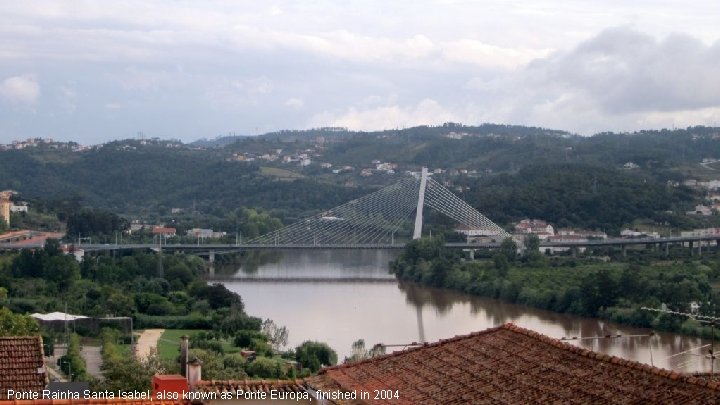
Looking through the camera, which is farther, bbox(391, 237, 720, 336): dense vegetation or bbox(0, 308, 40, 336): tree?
bbox(391, 237, 720, 336): dense vegetation

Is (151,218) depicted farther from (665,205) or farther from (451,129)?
(451,129)

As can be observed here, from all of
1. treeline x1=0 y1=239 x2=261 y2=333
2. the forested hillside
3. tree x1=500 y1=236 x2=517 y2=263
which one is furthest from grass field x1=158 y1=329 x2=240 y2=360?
the forested hillside

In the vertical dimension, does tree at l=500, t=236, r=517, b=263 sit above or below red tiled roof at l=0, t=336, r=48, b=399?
above

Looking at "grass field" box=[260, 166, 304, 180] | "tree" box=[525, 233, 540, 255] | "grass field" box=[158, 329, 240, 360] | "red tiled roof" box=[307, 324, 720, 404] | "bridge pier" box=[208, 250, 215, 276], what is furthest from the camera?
"grass field" box=[260, 166, 304, 180]

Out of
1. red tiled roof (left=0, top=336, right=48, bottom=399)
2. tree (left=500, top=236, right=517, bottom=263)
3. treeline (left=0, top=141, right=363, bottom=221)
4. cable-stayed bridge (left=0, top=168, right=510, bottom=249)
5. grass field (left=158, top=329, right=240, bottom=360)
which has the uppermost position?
treeline (left=0, top=141, right=363, bottom=221)

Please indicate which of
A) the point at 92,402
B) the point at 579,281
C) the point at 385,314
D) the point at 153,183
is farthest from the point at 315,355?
the point at 153,183

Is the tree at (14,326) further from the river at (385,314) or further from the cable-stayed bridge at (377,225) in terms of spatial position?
the cable-stayed bridge at (377,225)

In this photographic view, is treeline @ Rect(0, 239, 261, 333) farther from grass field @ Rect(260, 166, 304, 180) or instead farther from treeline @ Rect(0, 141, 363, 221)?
grass field @ Rect(260, 166, 304, 180)

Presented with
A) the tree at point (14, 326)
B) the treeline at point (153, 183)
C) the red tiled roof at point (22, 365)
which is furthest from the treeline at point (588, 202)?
the red tiled roof at point (22, 365)
